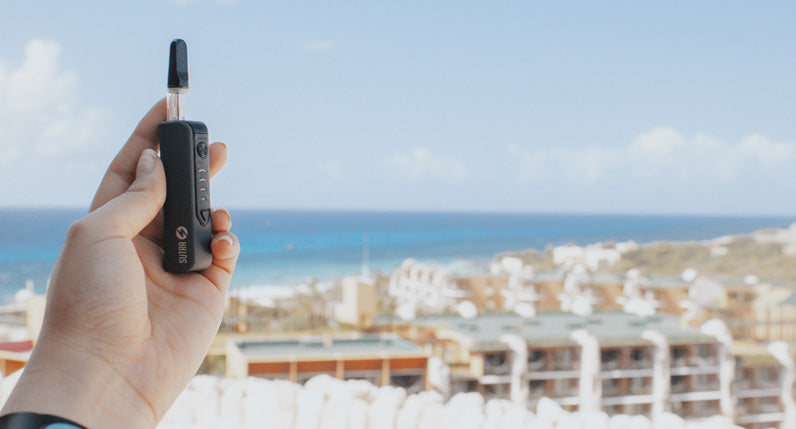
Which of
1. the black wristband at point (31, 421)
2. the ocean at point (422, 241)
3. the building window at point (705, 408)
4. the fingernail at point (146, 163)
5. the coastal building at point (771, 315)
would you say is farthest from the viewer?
the ocean at point (422, 241)

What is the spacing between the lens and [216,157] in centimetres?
73

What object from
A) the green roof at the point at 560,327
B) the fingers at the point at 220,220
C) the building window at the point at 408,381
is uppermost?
the fingers at the point at 220,220

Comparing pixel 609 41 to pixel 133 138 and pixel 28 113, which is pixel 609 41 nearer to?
pixel 133 138

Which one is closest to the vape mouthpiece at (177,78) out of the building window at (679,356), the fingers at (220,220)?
the fingers at (220,220)

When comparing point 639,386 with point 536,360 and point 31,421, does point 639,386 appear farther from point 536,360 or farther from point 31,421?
point 31,421

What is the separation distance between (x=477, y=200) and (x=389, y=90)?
3390mm

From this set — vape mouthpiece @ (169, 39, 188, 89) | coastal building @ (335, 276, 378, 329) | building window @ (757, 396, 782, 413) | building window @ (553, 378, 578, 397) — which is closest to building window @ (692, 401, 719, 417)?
building window @ (757, 396, 782, 413)

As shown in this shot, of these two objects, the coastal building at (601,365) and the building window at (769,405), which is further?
the coastal building at (601,365)

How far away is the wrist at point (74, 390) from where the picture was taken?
1.62 ft

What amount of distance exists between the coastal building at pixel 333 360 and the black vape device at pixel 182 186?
2.77 meters

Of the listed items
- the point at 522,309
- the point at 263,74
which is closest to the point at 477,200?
the point at 263,74

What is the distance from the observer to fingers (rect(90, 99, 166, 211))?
0.67 metres

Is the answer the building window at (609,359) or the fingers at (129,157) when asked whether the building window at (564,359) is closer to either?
the building window at (609,359)

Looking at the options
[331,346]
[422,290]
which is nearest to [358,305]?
[331,346]
